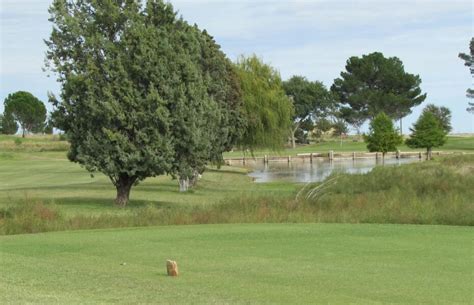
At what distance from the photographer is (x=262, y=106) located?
2025 inches

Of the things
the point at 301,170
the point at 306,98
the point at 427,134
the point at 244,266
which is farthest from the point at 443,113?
the point at 244,266

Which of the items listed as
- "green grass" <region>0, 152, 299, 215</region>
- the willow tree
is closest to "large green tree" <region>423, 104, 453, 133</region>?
"green grass" <region>0, 152, 299, 215</region>

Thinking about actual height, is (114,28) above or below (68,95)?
above

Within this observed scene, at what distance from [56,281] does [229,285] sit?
2.40m

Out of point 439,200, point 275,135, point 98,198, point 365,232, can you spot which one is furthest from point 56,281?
point 275,135

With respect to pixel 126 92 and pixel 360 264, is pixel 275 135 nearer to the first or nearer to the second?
pixel 126 92

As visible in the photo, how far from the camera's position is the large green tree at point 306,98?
126312 millimetres

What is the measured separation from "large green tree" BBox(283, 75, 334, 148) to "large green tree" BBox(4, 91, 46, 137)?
1826 inches

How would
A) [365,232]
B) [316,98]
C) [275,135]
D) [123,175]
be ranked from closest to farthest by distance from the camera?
[365,232], [123,175], [275,135], [316,98]

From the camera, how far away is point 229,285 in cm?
985

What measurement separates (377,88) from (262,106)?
289 ft

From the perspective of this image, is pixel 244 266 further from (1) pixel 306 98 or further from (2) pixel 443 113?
(2) pixel 443 113

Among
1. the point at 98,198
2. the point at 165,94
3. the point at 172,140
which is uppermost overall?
the point at 165,94

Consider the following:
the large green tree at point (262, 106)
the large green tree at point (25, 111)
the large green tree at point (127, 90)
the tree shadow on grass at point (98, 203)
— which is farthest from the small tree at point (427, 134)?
the large green tree at point (25, 111)
